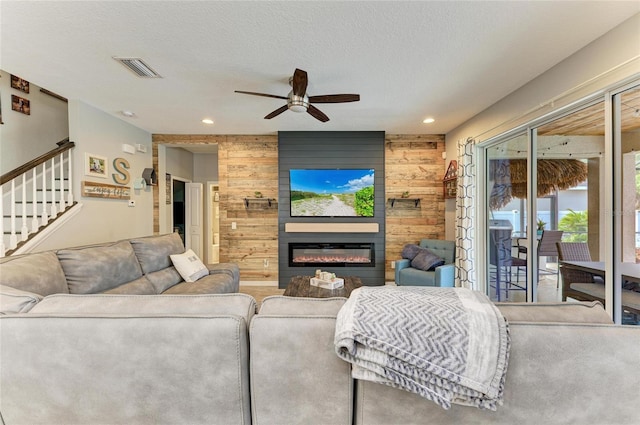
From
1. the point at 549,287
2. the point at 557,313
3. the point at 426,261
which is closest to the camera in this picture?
the point at 557,313

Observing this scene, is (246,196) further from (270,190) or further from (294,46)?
(294,46)

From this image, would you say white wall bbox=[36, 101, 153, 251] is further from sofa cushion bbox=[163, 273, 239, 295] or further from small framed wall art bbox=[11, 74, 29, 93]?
sofa cushion bbox=[163, 273, 239, 295]

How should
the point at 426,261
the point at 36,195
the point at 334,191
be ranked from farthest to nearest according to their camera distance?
the point at 334,191 < the point at 426,261 < the point at 36,195

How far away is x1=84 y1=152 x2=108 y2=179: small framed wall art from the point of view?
3338 mm

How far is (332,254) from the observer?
4461 millimetres

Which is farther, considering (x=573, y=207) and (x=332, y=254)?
(x=332, y=254)

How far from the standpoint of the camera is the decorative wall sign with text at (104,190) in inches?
130

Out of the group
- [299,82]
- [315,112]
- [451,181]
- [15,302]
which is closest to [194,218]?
[315,112]

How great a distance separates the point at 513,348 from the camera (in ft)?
2.91

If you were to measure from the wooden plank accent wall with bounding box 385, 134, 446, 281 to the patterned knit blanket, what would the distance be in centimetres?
366

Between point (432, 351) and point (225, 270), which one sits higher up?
point (432, 351)

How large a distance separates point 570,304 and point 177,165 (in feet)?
19.7

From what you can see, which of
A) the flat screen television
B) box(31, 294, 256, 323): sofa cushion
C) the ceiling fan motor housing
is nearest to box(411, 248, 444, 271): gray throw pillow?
the flat screen television

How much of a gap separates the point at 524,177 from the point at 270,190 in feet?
11.7
